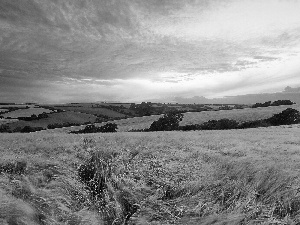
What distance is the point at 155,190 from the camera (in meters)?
5.86

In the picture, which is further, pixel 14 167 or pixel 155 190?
pixel 14 167

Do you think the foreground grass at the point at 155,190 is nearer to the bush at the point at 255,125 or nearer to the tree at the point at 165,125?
the bush at the point at 255,125

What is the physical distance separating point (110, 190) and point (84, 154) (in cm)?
275

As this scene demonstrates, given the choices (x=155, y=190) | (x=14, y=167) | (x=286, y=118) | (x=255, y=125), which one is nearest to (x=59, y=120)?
(x=255, y=125)

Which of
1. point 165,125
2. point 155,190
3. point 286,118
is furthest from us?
point 165,125

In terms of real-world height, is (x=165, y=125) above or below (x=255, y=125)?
below

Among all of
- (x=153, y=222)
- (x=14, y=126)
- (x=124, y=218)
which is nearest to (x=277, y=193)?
(x=153, y=222)

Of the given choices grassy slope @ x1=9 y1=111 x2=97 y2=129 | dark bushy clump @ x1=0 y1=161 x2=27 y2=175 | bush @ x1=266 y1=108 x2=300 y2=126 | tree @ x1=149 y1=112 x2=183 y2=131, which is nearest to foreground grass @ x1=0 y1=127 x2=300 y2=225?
dark bushy clump @ x1=0 y1=161 x2=27 y2=175

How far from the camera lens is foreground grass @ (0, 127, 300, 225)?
190 inches

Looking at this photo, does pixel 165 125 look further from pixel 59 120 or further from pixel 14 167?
pixel 59 120

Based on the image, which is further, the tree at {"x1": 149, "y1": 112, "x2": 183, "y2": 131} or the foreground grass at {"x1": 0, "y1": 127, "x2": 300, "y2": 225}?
the tree at {"x1": 149, "y1": 112, "x2": 183, "y2": 131}

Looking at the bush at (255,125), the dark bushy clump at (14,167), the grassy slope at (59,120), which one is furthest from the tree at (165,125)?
the dark bushy clump at (14,167)

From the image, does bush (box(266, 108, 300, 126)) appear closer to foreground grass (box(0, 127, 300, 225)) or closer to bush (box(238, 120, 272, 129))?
bush (box(238, 120, 272, 129))

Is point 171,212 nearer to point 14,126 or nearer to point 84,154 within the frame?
point 84,154
